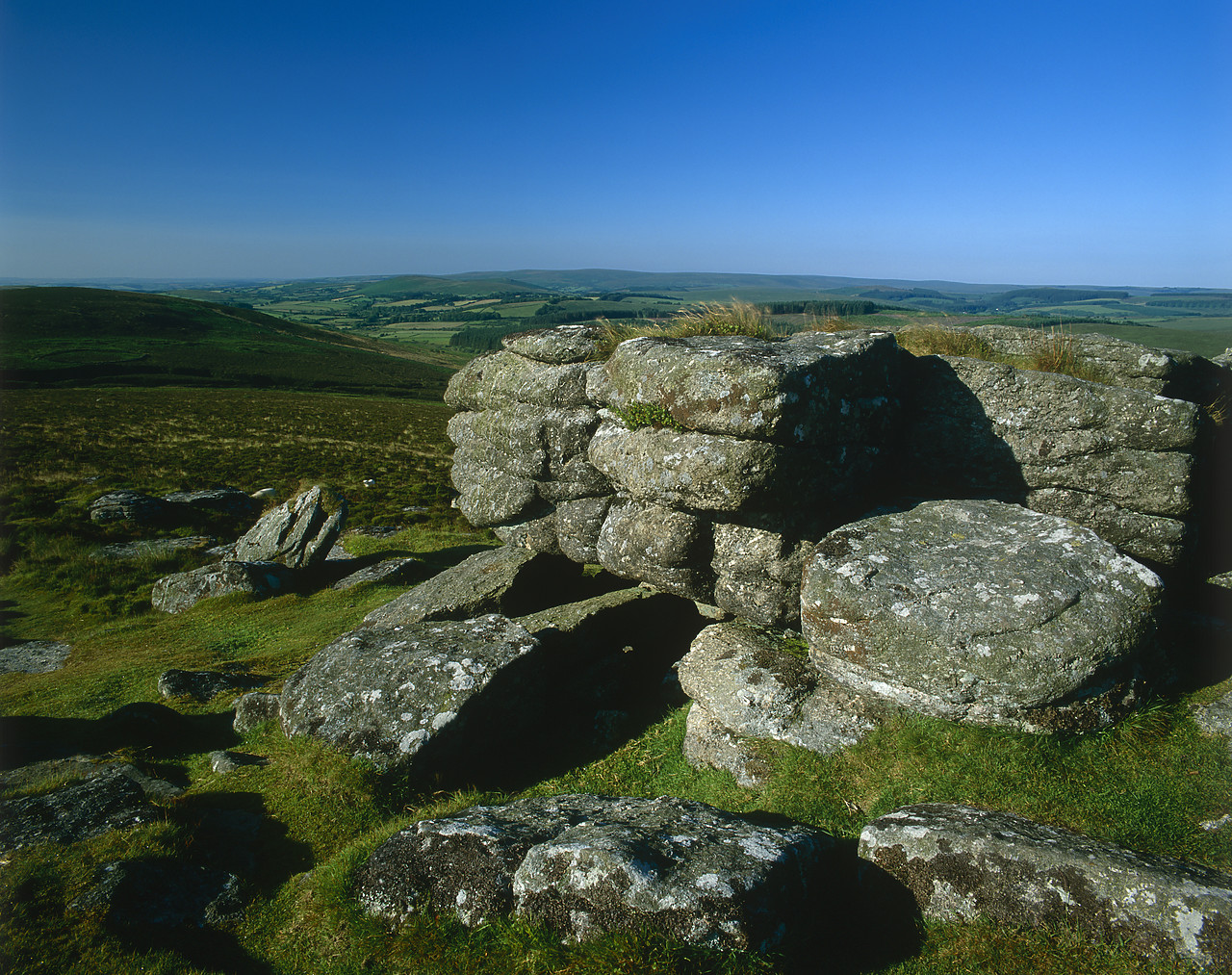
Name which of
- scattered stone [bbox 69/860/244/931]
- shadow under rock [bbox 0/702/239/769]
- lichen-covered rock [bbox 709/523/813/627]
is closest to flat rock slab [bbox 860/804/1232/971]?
lichen-covered rock [bbox 709/523/813/627]

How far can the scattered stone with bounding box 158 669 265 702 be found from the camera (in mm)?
12789

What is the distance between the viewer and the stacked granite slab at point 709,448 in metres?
9.99

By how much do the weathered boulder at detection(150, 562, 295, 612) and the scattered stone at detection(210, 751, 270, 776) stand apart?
9836 millimetres

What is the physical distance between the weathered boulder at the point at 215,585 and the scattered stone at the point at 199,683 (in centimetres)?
568

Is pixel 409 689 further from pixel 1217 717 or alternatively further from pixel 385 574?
pixel 1217 717

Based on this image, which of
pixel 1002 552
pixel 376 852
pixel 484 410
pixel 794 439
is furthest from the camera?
pixel 484 410

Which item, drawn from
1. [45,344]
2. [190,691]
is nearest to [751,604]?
[190,691]

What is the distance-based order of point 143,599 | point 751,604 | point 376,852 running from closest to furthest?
point 376,852 < point 751,604 < point 143,599

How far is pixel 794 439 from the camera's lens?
9977mm

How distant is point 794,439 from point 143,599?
1937cm

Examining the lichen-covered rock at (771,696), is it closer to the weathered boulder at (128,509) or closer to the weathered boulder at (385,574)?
the weathered boulder at (385,574)

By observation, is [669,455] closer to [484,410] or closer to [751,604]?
[751,604]

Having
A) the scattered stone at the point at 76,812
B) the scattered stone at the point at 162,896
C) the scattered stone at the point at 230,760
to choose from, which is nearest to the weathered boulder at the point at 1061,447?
the scattered stone at the point at 162,896

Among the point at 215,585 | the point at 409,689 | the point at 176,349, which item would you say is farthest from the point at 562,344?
the point at 176,349
